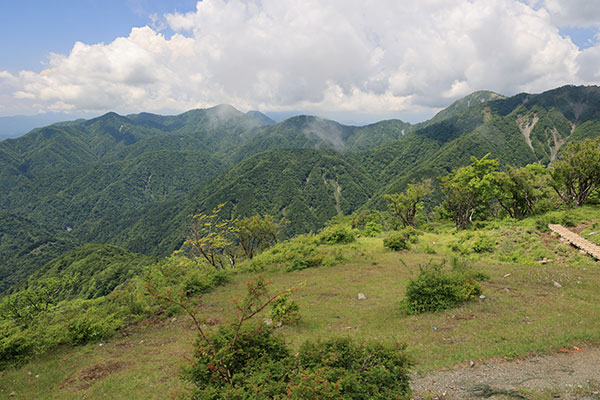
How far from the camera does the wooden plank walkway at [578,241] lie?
16591 mm

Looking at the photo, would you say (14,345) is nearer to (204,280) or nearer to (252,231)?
(204,280)

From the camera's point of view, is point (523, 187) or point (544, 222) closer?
point (544, 222)

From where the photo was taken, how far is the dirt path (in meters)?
6.17

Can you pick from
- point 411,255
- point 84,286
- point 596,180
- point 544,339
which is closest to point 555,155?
point 596,180

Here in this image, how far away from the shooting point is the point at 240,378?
5059 millimetres

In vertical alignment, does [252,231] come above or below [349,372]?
below

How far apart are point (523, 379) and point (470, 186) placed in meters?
26.6

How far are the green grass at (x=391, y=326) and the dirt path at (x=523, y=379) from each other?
464 mm

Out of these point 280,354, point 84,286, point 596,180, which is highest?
point 596,180

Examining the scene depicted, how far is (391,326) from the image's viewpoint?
11250 mm

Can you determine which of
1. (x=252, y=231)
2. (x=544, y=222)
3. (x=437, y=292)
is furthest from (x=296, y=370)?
(x=252, y=231)

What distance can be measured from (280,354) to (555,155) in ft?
878

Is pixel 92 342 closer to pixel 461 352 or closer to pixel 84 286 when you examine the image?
pixel 461 352

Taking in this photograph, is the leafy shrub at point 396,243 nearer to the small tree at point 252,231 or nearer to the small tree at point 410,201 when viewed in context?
the small tree at point 410,201
